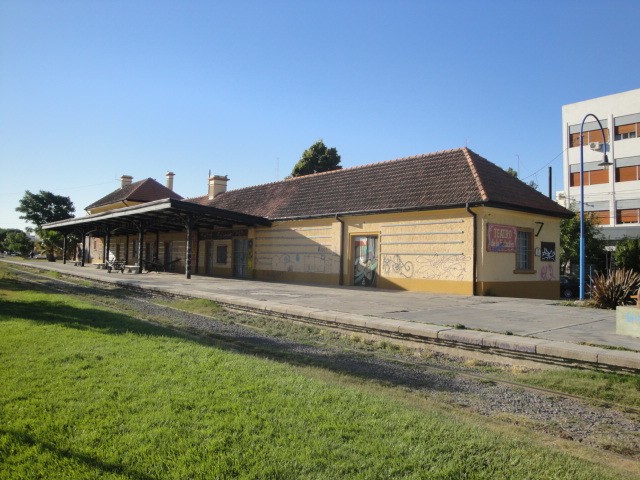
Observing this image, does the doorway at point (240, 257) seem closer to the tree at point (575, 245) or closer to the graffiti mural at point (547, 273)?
the graffiti mural at point (547, 273)

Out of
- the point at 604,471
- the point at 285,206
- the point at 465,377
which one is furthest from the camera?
the point at 285,206

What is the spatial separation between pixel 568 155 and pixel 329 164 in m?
22.8

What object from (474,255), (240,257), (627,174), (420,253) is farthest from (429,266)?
(627,174)

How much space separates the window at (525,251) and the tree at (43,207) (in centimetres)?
7119

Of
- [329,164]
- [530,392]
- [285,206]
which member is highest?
[329,164]

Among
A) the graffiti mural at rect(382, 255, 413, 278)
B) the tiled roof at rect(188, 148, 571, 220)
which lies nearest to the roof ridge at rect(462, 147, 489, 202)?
the tiled roof at rect(188, 148, 571, 220)

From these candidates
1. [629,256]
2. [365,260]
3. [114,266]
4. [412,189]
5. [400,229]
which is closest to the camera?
[400,229]

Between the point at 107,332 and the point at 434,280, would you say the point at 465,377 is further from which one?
the point at 434,280

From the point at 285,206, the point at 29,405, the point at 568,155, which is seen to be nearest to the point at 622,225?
the point at 568,155

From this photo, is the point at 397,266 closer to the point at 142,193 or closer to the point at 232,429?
the point at 232,429

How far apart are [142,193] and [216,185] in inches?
521

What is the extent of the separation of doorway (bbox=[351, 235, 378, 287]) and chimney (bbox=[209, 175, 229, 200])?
17630 mm

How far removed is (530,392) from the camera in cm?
569

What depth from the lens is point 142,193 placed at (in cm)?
4459
